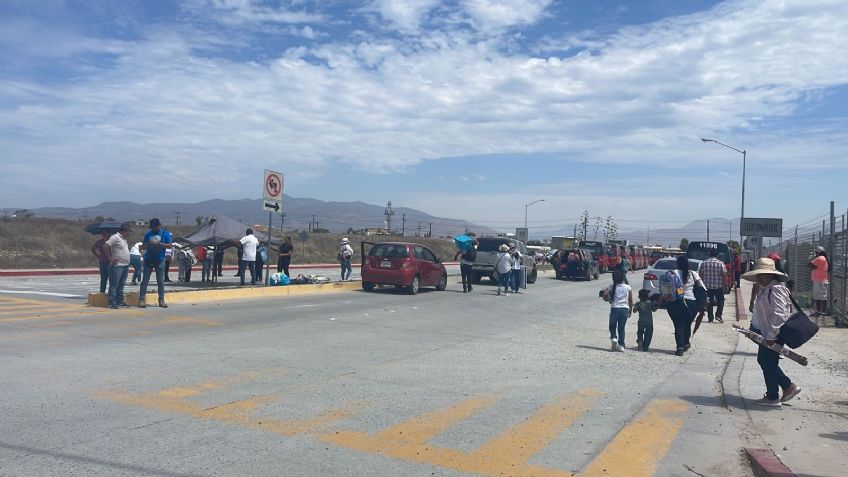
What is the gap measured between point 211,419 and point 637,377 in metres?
5.82

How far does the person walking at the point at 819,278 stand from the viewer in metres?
16.9

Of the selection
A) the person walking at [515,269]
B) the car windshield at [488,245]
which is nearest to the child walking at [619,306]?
the person walking at [515,269]

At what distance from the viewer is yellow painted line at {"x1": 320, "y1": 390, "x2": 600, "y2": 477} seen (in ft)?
19.2

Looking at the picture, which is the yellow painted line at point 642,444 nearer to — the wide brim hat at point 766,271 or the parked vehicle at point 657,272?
the wide brim hat at point 766,271

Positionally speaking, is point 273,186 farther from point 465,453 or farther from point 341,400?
point 465,453

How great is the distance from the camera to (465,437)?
21.8 ft

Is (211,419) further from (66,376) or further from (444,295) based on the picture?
(444,295)

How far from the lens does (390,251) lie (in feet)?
74.0

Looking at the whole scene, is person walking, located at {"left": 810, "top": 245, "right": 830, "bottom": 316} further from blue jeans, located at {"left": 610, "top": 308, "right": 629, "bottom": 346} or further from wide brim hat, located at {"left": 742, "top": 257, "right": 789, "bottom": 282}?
wide brim hat, located at {"left": 742, "top": 257, "right": 789, "bottom": 282}

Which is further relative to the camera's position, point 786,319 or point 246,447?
point 786,319

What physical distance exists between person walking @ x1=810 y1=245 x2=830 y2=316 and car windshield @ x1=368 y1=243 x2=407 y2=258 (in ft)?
36.0

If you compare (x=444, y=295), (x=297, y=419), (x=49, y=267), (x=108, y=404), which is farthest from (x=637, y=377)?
(x=49, y=267)

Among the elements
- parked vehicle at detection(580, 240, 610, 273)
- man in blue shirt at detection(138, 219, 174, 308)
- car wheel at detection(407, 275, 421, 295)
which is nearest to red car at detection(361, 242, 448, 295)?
car wheel at detection(407, 275, 421, 295)

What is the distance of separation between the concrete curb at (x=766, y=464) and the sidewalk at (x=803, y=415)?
0.42 feet
